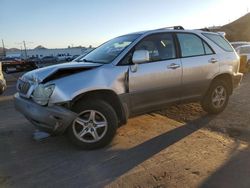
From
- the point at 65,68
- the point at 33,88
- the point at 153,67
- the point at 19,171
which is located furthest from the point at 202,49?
the point at 19,171

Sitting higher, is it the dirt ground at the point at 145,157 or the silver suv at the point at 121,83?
the silver suv at the point at 121,83

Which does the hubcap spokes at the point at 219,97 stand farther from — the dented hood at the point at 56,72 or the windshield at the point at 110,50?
the dented hood at the point at 56,72

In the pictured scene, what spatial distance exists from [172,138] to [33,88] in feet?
7.92

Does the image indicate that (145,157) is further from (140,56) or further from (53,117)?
(140,56)

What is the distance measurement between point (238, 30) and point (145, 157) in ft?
184

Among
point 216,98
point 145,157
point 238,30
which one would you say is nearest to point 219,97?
point 216,98

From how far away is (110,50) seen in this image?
628cm

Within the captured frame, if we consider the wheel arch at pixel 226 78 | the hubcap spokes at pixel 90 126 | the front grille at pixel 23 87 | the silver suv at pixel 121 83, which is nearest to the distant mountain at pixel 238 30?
the wheel arch at pixel 226 78

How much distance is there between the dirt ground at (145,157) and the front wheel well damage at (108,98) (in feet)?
1.55

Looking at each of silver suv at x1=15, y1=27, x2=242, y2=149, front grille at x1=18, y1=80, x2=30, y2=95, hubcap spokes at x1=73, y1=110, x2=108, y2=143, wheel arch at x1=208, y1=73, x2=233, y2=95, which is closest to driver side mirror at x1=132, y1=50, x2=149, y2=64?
silver suv at x1=15, y1=27, x2=242, y2=149

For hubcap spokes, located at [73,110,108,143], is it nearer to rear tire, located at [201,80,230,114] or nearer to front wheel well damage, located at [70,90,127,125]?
front wheel well damage, located at [70,90,127,125]

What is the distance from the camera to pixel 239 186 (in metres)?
3.96

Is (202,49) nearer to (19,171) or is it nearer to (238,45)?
(19,171)

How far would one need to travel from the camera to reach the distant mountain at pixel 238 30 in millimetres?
51338
